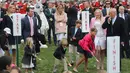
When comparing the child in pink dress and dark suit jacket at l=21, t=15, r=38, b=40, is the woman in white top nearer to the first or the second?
the child in pink dress

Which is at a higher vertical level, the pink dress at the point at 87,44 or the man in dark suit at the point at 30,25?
the man in dark suit at the point at 30,25

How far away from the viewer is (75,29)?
44.5 feet

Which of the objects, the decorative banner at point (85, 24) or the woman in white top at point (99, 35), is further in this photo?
the decorative banner at point (85, 24)

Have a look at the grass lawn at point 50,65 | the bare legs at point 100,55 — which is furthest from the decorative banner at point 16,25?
the bare legs at point 100,55

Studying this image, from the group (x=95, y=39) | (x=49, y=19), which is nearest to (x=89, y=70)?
(x=95, y=39)

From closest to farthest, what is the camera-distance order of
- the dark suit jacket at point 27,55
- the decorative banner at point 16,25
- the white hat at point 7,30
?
the dark suit jacket at point 27,55 < the decorative banner at point 16,25 < the white hat at point 7,30

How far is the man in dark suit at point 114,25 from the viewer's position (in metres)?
12.3

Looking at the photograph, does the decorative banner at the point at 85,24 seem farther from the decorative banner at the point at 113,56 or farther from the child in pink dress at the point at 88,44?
the decorative banner at the point at 113,56

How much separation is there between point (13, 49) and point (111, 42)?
500 centimetres

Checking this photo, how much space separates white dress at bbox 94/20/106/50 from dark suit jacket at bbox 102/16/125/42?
0.83 feet

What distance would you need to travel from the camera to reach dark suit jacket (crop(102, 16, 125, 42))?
40.5ft

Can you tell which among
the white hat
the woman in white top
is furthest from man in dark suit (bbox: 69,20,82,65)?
the white hat

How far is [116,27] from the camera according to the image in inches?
488

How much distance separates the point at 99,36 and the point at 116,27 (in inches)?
27.4
